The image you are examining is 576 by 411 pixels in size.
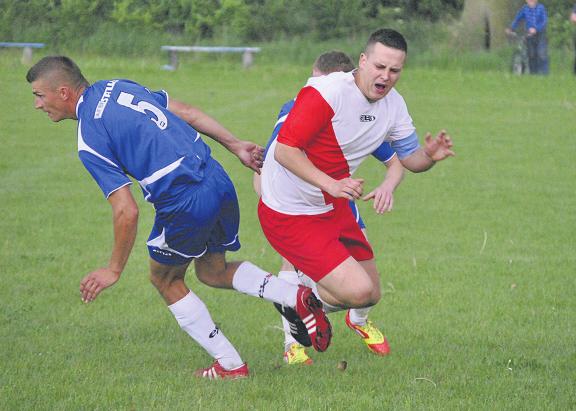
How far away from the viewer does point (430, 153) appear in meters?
6.51

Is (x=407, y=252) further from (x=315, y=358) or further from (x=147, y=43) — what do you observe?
(x=147, y=43)

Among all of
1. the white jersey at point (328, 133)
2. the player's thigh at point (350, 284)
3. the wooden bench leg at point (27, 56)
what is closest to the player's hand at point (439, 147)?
the white jersey at point (328, 133)

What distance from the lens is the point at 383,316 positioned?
8.25 meters

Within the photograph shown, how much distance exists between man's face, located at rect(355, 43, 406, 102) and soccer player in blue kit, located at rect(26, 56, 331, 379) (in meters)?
0.85

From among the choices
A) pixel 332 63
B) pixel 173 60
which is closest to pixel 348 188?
pixel 332 63

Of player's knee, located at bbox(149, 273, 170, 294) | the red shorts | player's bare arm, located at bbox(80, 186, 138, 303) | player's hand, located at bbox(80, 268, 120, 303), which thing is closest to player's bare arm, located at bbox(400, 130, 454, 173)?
the red shorts

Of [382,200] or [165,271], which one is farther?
[165,271]

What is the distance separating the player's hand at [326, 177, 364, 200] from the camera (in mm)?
5883

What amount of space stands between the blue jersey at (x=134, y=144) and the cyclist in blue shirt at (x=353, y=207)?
823 mm

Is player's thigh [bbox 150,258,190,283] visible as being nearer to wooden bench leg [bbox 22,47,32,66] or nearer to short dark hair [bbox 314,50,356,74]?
short dark hair [bbox 314,50,356,74]

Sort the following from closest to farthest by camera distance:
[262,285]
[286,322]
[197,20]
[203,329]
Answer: [203,329]
[262,285]
[286,322]
[197,20]

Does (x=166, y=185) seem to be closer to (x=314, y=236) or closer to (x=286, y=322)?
(x=314, y=236)

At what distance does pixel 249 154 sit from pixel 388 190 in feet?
3.03

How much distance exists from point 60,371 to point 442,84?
20.1 m
